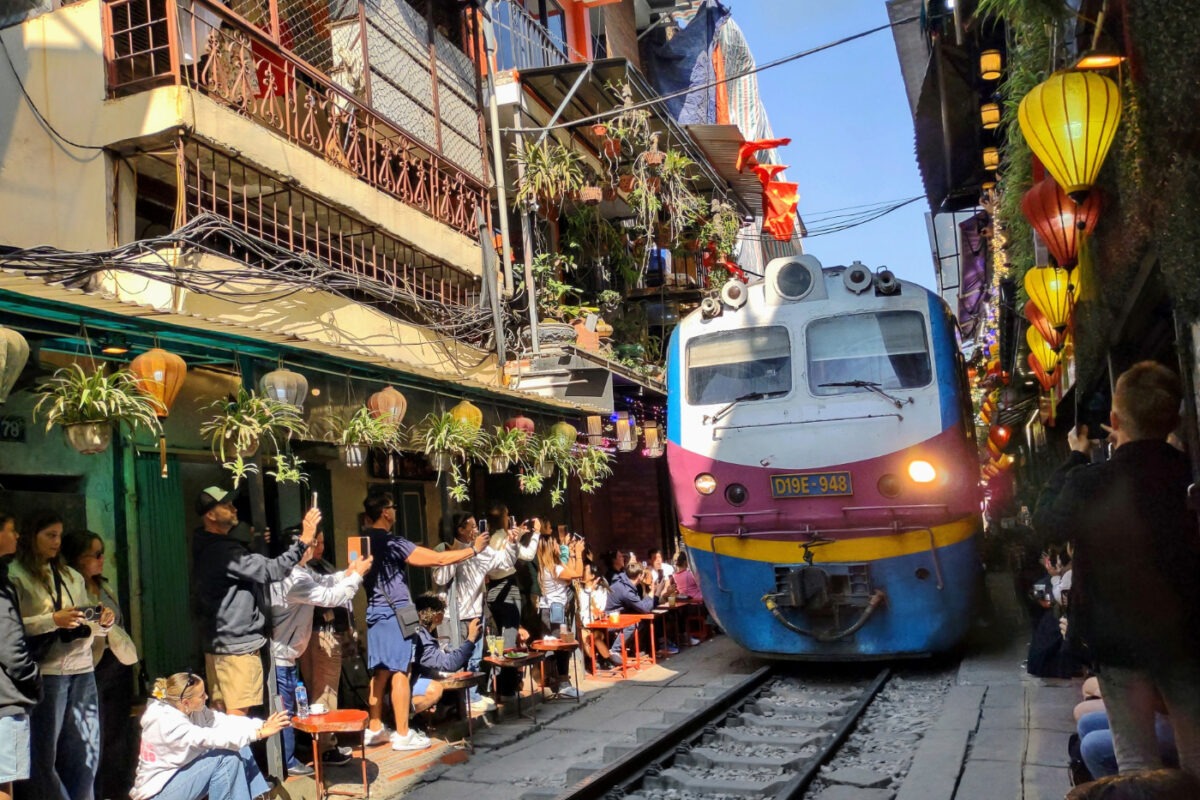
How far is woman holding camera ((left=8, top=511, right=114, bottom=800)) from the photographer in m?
5.03

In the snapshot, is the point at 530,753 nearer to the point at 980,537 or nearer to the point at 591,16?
the point at 980,537

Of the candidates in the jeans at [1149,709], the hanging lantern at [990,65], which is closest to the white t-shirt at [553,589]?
the jeans at [1149,709]

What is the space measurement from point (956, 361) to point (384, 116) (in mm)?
6264

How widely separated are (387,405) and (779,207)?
14265 millimetres

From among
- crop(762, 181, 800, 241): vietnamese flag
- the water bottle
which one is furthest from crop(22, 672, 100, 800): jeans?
crop(762, 181, 800, 241): vietnamese flag

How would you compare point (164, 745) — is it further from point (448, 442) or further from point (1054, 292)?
point (1054, 292)

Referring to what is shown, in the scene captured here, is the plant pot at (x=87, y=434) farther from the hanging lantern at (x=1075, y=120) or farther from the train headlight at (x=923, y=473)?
the train headlight at (x=923, y=473)

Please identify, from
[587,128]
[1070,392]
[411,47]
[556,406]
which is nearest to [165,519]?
[556,406]

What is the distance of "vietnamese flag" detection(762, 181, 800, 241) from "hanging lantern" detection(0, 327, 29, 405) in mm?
16629

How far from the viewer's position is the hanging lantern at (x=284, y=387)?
255 inches

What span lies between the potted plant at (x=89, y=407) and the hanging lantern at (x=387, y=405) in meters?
2.45

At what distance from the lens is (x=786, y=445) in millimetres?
8586

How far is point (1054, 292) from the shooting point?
7.89 metres

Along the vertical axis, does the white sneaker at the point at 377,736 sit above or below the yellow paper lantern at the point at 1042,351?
below
